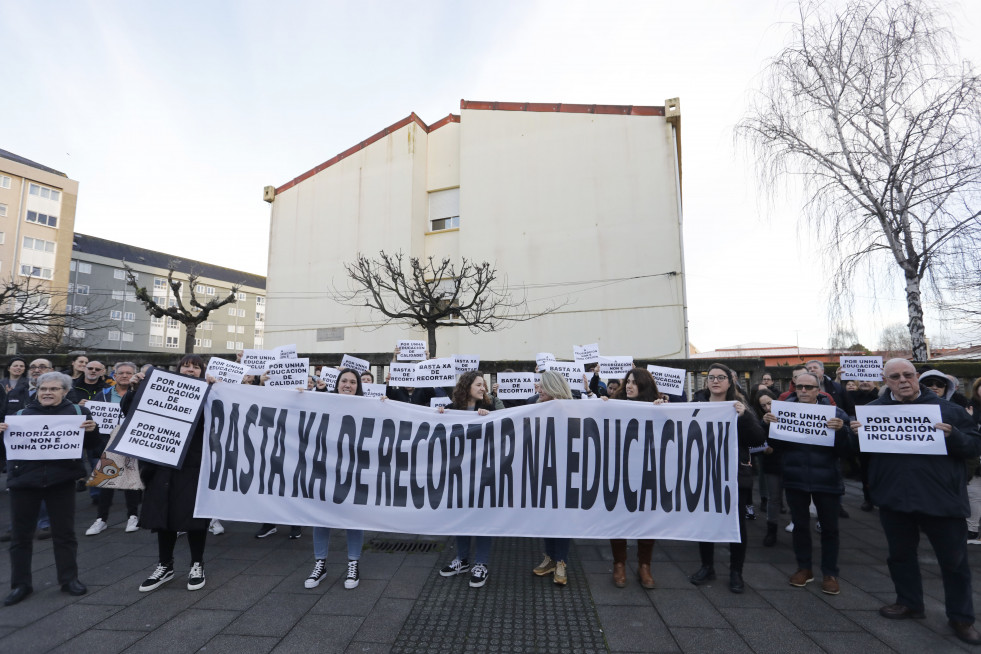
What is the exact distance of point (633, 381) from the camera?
4660 millimetres

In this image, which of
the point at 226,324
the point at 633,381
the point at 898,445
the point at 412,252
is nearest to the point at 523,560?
the point at 633,381

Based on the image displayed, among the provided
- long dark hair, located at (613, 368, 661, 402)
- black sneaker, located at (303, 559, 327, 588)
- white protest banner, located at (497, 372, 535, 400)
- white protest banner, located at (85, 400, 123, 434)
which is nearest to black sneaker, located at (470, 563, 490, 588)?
black sneaker, located at (303, 559, 327, 588)

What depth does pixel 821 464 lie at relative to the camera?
13.6 ft

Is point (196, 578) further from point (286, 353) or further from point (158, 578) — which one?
point (286, 353)

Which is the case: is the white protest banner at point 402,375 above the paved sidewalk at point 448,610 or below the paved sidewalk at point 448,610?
above

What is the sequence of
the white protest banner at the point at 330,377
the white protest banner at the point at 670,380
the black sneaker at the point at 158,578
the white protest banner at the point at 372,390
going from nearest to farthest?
the black sneaker at the point at 158,578
the white protest banner at the point at 670,380
the white protest banner at the point at 372,390
the white protest banner at the point at 330,377

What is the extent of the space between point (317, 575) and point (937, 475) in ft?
15.8

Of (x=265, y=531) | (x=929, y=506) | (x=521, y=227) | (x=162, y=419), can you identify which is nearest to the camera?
(x=929, y=506)

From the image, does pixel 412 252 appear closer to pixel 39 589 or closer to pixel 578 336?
pixel 578 336

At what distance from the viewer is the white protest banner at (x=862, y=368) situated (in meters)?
6.71

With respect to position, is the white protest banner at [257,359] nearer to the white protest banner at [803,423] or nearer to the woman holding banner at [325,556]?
the woman holding banner at [325,556]

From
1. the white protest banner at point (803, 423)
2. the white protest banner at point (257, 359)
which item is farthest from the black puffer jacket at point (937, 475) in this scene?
the white protest banner at point (257, 359)

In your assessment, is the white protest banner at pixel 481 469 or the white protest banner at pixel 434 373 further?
the white protest banner at pixel 434 373

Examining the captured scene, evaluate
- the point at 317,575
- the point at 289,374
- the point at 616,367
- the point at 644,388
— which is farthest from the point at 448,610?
the point at 616,367
